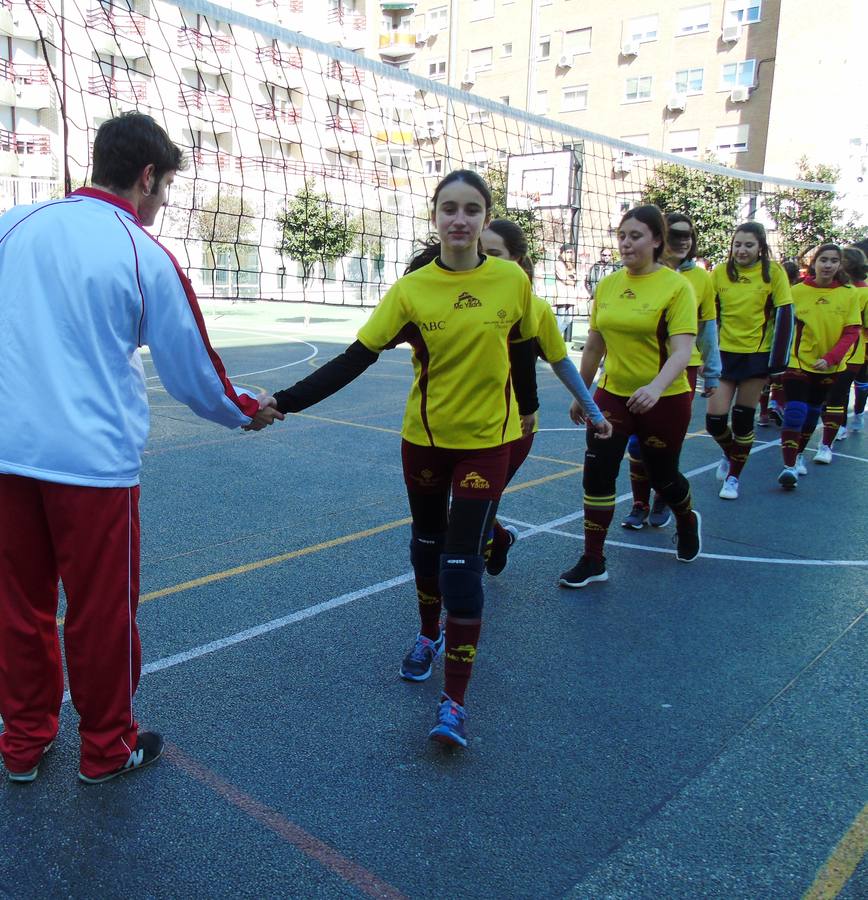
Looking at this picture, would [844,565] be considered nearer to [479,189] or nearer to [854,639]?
[854,639]

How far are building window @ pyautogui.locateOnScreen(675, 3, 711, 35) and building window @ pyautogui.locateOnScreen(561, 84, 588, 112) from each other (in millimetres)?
5518

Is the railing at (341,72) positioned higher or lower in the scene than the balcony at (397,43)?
lower

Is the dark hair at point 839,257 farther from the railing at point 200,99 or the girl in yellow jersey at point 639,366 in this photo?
the railing at point 200,99

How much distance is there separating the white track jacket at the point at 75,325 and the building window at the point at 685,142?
43.1 m

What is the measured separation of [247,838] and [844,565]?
4.03m

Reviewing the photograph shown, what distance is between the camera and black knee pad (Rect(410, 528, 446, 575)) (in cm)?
343

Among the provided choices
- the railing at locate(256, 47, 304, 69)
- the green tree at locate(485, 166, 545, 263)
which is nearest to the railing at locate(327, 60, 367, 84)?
the railing at locate(256, 47, 304, 69)

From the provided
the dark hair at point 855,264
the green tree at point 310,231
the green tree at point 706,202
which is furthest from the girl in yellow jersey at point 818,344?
the green tree at point 706,202

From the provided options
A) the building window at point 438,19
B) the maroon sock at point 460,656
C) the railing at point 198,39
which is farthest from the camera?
the building window at point 438,19

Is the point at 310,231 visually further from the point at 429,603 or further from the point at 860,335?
the point at 429,603

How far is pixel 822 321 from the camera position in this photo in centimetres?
720

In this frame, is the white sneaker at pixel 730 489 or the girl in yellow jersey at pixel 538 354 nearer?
the girl in yellow jersey at pixel 538 354

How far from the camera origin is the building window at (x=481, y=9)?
48.5m

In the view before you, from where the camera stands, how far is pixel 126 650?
2.67 metres
